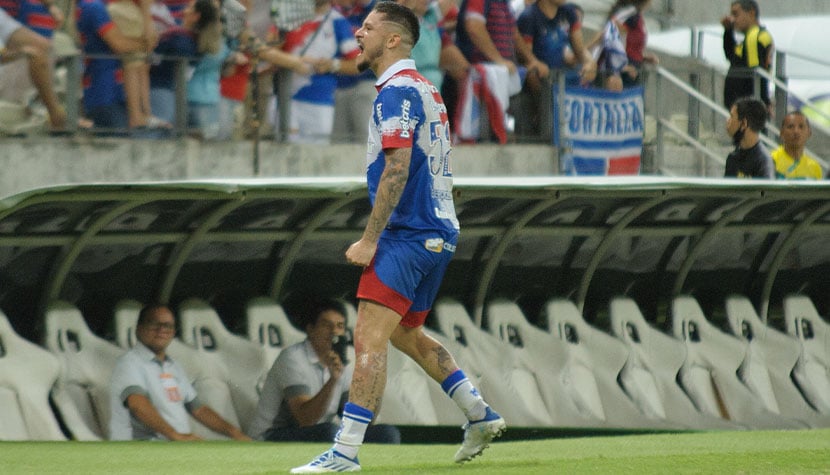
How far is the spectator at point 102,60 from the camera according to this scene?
1251cm

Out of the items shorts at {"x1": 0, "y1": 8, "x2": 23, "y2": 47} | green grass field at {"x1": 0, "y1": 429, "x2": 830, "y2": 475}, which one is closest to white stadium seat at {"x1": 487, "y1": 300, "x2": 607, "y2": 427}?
green grass field at {"x1": 0, "y1": 429, "x2": 830, "y2": 475}

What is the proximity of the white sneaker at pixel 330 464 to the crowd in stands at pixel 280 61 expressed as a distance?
5.88 metres

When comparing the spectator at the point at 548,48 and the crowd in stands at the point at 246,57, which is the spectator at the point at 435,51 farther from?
the spectator at the point at 548,48

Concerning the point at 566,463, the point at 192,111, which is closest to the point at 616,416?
the point at 192,111

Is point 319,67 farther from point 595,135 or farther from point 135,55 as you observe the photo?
point 595,135

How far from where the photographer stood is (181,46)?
12.9 meters

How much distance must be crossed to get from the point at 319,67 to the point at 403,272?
20.9ft

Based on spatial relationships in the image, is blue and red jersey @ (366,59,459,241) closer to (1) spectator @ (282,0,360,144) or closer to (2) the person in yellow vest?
(1) spectator @ (282,0,360,144)

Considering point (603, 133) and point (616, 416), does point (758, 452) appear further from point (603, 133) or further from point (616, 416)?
point (603, 133)

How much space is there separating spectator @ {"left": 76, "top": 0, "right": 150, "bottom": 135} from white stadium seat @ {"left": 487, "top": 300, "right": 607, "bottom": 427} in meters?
3.18

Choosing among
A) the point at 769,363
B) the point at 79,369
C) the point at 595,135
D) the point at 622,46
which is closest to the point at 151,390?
the point at 79,369

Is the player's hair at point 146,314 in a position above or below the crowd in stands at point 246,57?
below

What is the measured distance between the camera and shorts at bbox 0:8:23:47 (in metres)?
12.1

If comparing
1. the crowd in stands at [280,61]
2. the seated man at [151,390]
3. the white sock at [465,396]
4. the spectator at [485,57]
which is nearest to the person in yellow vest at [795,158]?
the crowd in stands at [280,61]
